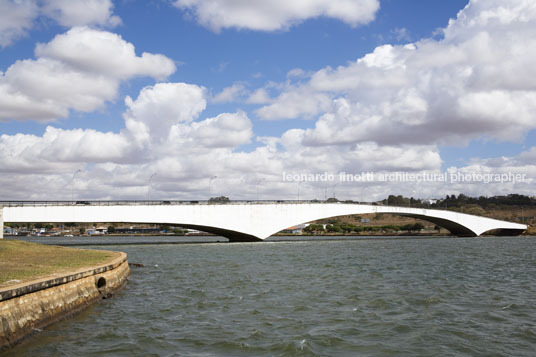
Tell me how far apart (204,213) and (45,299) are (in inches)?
2178

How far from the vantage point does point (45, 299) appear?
15.0 metres

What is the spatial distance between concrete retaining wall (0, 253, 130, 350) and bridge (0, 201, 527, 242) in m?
39.7

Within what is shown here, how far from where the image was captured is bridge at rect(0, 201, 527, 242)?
60328 millimetres

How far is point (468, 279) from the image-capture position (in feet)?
88.3

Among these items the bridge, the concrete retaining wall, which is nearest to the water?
the concrete retaining wall

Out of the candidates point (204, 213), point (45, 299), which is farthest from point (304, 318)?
point (204, 213)

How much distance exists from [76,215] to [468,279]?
166 ft

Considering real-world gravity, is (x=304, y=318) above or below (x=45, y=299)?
below

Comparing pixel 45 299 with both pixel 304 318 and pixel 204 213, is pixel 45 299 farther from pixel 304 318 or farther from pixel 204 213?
pixel 204 213

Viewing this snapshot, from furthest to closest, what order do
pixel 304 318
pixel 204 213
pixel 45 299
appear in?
pixel 204 213, pixel 304 318, pixel 45 299

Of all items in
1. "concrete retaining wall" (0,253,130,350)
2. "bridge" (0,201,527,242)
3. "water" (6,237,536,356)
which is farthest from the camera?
"bridge" (0,201,527,242)

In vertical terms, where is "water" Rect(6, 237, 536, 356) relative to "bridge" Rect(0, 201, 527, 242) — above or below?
below

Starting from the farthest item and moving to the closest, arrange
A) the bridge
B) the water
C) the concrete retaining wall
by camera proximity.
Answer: the bridge
the water
the concrete retaining wall

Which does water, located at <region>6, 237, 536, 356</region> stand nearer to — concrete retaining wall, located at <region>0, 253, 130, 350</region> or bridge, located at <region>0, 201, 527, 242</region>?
concrete retaining wall, located at <region>0, 253, 130, 350</region>
